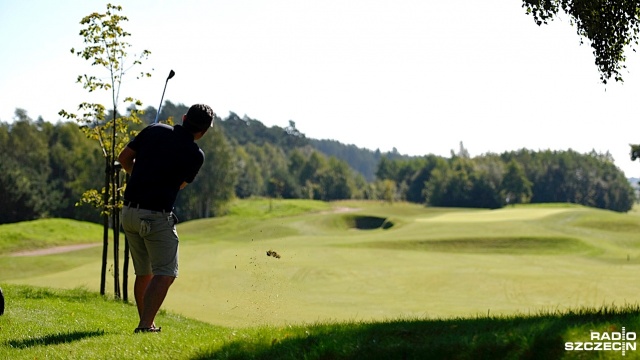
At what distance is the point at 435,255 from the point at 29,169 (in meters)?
83.1

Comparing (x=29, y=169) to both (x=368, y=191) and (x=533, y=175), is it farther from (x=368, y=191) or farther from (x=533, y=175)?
(x=533, y=175)

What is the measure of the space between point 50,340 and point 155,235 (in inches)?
69.2

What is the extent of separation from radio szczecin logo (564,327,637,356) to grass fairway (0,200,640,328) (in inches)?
126

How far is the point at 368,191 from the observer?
19425cm

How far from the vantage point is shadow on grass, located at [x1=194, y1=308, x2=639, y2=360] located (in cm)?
634

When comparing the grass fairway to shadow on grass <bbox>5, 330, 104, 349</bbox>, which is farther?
the grass fairway

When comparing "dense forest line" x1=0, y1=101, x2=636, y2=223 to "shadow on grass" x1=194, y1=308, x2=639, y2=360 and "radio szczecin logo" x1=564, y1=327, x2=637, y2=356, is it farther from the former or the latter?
"radio szczecin logo" x1=564, y1=327, x2=637, y2=356

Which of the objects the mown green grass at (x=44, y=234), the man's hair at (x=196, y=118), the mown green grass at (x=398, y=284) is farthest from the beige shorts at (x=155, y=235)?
the mown green grass at (x=44, y=234)

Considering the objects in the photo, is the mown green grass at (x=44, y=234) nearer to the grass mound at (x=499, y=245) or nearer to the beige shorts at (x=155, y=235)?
the grass mound at (x=499, y=245)

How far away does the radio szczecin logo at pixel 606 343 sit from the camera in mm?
6035

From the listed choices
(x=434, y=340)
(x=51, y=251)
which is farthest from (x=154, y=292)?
(x=51, y=251)

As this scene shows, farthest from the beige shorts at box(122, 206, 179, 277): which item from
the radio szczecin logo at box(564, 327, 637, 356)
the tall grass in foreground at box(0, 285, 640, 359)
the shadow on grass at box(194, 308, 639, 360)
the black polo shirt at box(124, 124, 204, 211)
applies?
the radio szczecin logo at box(564, 327, 637, 356)

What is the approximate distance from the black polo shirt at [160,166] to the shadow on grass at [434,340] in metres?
2.16

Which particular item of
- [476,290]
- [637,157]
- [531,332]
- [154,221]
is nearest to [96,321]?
[154,221]
